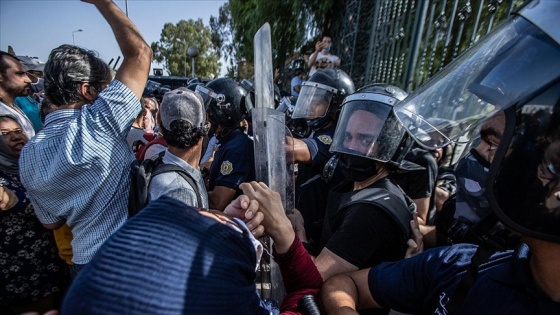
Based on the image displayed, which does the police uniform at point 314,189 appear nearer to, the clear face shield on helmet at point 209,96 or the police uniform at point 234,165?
the police uniform at point 234,165

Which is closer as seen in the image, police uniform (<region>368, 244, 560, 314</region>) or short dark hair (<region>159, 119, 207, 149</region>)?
police uniform (<region>368, 244, 560, 314</region>)

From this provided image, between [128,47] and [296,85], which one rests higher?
[128,47]

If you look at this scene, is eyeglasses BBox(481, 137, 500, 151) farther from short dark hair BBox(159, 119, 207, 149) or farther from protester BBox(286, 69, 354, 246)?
short dark hair BBox(159, 119, 207, 149)

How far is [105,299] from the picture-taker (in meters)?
0.60

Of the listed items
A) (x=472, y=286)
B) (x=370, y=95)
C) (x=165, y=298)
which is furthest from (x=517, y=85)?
(x=370, y=95)

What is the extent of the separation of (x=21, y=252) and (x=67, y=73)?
103cm

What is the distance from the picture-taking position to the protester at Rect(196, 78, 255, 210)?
243 centimetres

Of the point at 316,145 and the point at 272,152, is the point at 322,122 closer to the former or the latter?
the point at 316,145

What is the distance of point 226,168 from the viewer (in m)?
2.48

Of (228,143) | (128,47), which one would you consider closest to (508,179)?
(128,47)

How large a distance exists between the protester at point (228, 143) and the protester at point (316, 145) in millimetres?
432

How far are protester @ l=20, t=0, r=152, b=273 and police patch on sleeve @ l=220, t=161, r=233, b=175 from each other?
0.91 m

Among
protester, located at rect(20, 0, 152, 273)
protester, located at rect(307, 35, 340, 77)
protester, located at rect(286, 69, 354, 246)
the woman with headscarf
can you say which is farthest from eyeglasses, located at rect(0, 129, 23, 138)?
protester, located at rect(307, 35, 340, 77)

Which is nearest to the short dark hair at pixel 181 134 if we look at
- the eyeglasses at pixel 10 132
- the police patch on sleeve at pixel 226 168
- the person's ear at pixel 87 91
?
the person's ear at pixel 87 91
